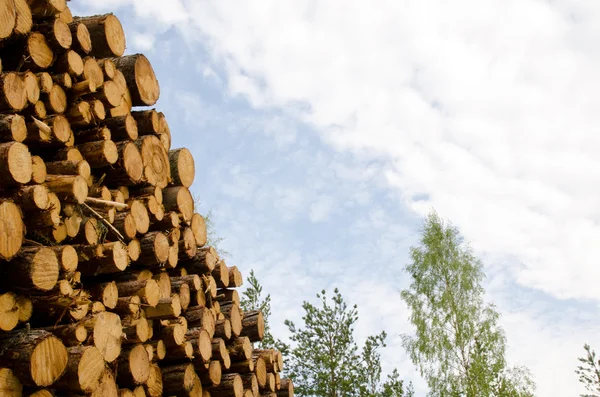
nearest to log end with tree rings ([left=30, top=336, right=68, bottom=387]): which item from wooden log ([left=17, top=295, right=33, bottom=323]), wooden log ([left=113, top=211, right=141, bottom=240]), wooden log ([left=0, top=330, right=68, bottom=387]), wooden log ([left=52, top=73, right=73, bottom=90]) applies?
wooden log ([left=0, top=330, right=68, bottom=387])

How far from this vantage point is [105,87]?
14.4 feet

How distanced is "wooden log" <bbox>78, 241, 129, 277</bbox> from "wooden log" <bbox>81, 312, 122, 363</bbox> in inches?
14.0

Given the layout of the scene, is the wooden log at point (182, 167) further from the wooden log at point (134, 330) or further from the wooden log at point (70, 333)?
the wooden log at point (70, 333)

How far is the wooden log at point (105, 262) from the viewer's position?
3.90 m

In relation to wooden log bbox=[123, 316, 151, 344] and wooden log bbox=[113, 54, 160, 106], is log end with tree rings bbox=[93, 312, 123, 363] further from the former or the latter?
wooden log bbox=[113, 54, 160, 106]

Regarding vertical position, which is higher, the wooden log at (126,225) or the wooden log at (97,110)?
the wooden log at (97,110)

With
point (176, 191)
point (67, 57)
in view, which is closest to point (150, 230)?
point (176, 191)

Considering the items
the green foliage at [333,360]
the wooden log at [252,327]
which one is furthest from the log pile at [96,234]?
the green foliage at [333,360]

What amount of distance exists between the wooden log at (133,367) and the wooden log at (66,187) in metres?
1.11

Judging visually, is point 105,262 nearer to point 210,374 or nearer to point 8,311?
point 8,311

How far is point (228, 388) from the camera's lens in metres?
5.09

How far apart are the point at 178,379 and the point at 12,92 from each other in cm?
240

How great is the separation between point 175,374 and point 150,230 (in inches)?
47.1

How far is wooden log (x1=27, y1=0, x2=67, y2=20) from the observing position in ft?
13.0
